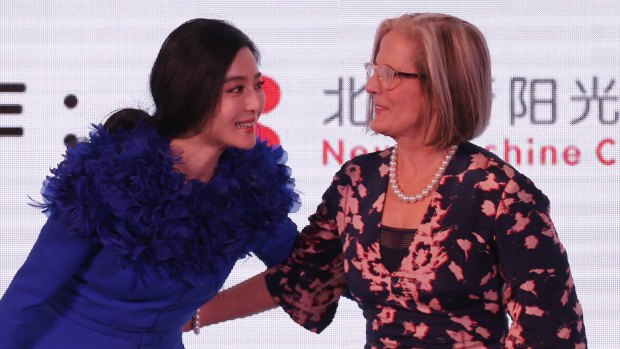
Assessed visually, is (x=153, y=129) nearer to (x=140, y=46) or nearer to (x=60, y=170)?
(x=60, y=170)

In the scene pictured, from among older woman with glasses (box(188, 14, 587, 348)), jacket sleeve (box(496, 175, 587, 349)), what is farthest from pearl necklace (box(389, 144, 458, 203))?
jacket sleeve (box(496, 175, 587, 349))

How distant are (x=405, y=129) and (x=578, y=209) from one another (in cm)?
157

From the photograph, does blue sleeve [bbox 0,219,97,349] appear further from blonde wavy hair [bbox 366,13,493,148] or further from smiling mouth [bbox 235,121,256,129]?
blonde wavy hair [bbox 366,13,493,148]

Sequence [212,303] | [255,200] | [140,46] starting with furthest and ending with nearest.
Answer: [140,46] < [212,303] < [255,200]

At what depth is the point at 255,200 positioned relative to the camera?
222cm

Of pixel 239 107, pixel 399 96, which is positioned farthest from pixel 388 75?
pixel 239 107

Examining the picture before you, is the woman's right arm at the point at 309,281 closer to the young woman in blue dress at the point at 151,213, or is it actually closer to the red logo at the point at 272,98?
the young woman in blue dress at the point at 151,213

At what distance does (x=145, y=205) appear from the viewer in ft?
6.74

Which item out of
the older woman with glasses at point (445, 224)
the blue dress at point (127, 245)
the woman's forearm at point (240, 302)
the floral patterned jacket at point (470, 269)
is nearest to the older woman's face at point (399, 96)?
the older woman with glasses at point (445, 224)

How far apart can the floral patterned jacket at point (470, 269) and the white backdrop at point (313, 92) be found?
1307mm

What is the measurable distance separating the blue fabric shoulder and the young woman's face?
0.33 feet

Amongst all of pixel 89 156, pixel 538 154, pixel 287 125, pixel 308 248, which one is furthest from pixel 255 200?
pixel 538 154

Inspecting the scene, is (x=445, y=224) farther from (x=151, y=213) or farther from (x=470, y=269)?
(x=151, y=213)

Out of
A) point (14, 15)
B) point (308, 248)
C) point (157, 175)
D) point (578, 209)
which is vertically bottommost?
point (578, 209)
